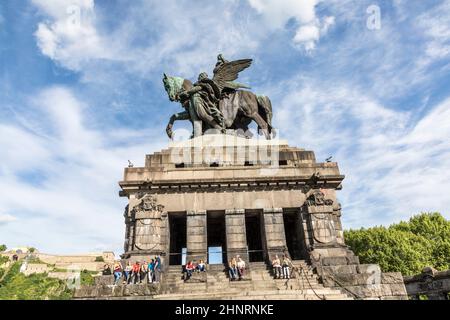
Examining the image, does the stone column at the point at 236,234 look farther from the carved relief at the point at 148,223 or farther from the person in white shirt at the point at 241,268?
the carved relief at the point at 148,223

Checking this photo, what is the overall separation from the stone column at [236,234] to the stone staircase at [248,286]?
40.4 inches

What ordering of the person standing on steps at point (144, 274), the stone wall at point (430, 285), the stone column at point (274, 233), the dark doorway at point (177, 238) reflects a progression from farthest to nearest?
the dark doorway at point (177, 238)
the stone column at point (274, 233)
the stone wall at point (430, 285)
the person standing on steps at point (144, 274)

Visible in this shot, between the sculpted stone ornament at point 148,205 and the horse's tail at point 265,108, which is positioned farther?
the horse's tail at point 265,108

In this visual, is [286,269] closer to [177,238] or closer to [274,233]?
[274,233]

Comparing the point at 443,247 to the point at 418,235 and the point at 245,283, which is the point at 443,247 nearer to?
the point at 418,235

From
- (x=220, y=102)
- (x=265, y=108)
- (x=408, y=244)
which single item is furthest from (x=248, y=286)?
(x=408, y=244)

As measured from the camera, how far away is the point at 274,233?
65.2 feet

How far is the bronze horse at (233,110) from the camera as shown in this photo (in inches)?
1001

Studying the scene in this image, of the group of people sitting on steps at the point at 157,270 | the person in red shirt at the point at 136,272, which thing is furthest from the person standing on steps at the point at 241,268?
the person in red shirt at the point at 136,272

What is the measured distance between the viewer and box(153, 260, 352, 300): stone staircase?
45.0ft

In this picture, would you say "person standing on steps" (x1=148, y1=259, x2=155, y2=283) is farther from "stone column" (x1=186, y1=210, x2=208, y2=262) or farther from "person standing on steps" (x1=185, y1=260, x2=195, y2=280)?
"stone column" (x1=186, y1=210, x2=208, y2=262)

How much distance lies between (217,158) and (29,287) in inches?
3356

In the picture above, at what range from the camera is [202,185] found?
821 inches
